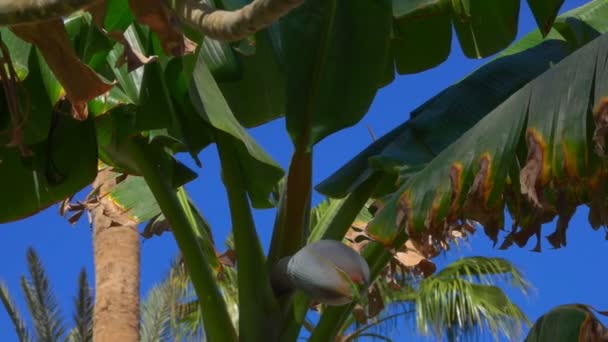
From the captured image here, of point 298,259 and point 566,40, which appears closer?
point 298,259

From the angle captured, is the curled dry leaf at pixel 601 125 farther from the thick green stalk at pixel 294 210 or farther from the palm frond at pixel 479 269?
the palm frond at pixel 479 269

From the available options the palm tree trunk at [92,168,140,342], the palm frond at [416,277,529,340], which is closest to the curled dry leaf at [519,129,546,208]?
the palm tree trunk at [92,168,140,342]

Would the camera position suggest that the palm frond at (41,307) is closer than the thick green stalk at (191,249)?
No

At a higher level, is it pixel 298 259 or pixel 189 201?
pixel 189 201

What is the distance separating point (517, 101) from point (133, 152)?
66.2 inches

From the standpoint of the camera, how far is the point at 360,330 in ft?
33.3

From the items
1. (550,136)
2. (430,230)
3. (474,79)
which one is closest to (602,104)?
(550,136)

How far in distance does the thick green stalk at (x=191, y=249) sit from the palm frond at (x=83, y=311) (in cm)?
420

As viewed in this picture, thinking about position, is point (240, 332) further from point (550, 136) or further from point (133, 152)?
point (550, 136)

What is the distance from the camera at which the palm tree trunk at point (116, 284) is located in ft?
24.2

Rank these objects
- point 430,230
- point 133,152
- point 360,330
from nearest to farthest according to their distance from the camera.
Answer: point 430,230 < point 133,152 < point 360,330

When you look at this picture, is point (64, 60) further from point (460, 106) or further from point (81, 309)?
point (81, 309)

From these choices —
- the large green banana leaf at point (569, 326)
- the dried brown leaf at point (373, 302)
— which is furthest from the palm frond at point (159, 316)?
the large green banana leaf at point (569, 326)

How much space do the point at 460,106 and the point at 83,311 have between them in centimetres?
488
